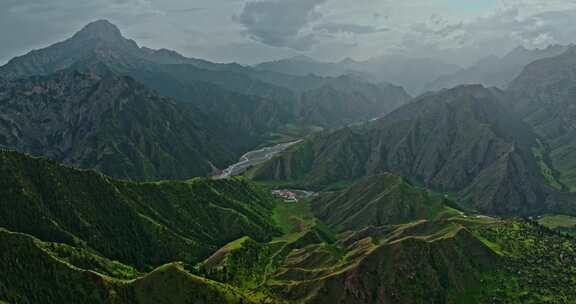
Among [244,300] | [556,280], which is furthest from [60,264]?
[556,280]

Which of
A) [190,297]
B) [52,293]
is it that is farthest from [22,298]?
[190,297]

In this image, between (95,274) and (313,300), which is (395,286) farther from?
(95,274)

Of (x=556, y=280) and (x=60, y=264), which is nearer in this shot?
(x=60, y=264)

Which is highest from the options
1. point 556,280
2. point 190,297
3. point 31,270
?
point 31,270

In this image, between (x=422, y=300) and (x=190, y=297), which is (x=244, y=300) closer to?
(x=190, y=297)

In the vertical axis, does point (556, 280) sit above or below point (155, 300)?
below

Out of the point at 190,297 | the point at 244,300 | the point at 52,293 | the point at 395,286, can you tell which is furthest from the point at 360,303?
the point at 52,293

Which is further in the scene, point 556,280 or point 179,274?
point 556,280

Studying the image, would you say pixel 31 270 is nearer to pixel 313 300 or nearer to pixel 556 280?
pixel 313 300

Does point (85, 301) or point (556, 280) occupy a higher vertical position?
point (85, 301)
